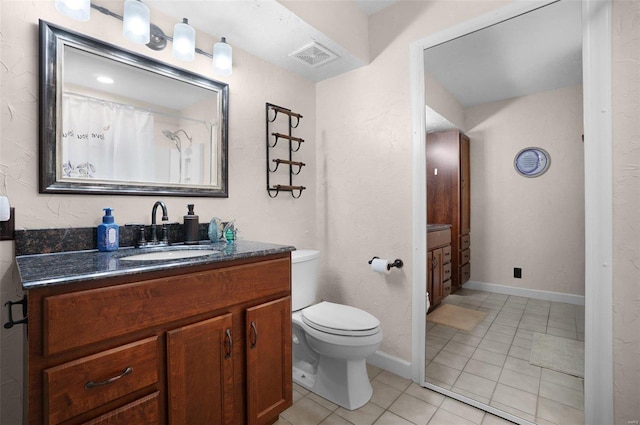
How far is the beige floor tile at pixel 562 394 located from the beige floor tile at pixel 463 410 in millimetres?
360

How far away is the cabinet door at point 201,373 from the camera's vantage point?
103 centimetres

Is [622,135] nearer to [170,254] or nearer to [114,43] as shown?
[170,254]

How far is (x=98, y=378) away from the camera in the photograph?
2.84 feet

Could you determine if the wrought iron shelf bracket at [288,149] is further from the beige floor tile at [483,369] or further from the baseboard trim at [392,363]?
the beige floor tile at [483,369]

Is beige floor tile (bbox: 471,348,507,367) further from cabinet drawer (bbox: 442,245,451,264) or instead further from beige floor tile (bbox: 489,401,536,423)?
cabinet drawer (bbox: 442,245,451,264)

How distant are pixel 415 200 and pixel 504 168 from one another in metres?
A: 0.52

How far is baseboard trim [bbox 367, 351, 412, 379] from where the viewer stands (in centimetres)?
195

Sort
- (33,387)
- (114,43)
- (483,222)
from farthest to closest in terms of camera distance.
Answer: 1. (483,222)
2. (114,43)
3. (33,387)

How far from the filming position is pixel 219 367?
1169mm

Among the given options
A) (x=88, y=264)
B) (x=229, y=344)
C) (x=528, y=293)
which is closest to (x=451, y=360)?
(x=528, y=293)

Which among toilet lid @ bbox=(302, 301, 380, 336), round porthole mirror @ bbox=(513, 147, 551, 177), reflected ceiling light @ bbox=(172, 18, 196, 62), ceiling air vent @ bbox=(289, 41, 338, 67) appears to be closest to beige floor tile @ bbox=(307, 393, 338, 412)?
toilet lid @ bbox=(302, 301, 380, 336)

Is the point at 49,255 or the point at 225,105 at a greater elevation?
the point at 225,105

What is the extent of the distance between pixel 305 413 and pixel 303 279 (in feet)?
2.39

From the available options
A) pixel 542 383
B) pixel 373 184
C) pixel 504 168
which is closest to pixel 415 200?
pixel 373 184
